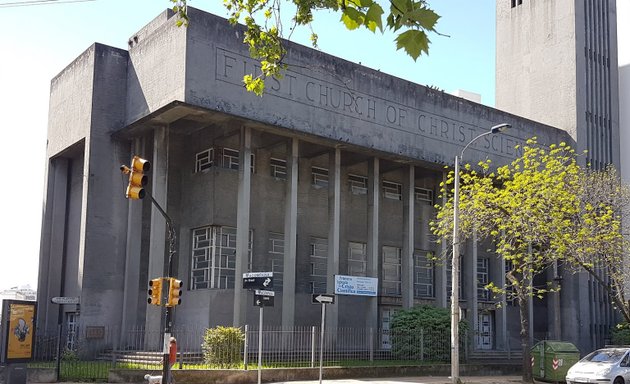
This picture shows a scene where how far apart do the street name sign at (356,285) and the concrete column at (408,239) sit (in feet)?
7.83

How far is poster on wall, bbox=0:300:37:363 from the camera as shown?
19578 mm

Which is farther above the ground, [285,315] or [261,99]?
[261,99]

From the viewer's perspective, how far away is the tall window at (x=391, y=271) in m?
35.9

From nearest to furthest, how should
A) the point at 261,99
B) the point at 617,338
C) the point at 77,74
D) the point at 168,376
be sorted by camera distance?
the point at 168,376
the point at 261,99
the point at 77,74
the point at 617,338

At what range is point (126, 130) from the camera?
30.3 metres

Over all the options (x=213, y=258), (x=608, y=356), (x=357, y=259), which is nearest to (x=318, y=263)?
(x=357, y=259)

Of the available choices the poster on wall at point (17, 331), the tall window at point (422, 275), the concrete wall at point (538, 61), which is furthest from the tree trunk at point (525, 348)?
the concrete wall at point (538, 61)

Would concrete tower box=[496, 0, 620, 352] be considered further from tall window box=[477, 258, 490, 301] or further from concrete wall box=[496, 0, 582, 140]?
tall window box=[477, 258, 490, 301]

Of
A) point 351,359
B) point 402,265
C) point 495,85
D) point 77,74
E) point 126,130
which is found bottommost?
point 351,359

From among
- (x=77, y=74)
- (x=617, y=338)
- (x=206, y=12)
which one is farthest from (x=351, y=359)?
(x=617, y=338)

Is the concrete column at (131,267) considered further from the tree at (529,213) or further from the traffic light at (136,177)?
the traffic light at (136,177)

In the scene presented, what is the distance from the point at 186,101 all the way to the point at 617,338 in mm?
28702

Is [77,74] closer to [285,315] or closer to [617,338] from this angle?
[285,315]

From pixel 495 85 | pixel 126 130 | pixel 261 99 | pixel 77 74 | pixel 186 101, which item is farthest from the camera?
pixel 495 85
